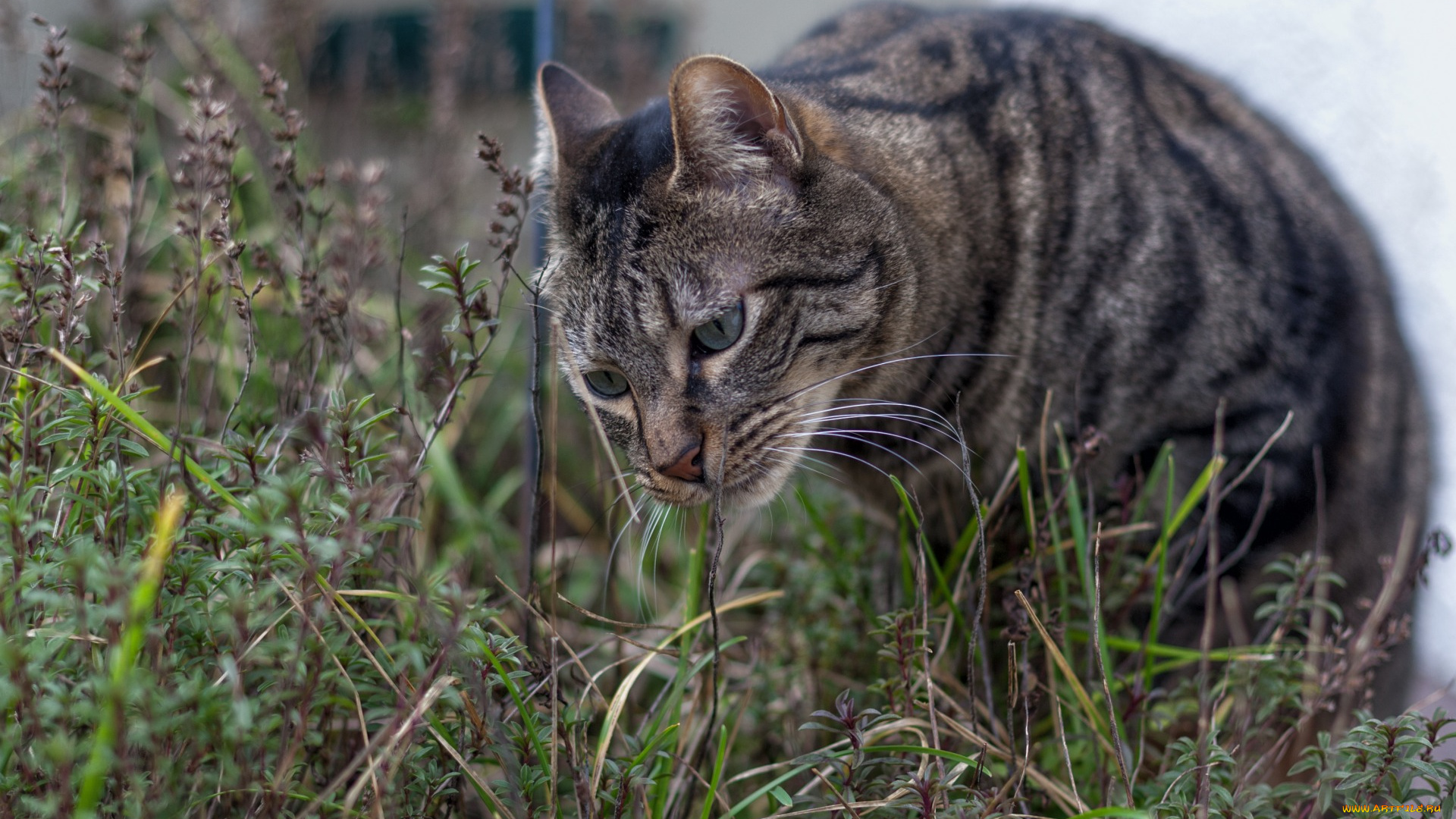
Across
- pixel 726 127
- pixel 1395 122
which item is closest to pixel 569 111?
pixel 726 127

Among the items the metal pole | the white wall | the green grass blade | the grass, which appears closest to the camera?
the green grass blade

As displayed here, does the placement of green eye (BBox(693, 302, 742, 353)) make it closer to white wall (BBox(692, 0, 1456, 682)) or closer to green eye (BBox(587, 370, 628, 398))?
green eye (BBox(587, 370, 628, 398))

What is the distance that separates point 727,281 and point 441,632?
78cm

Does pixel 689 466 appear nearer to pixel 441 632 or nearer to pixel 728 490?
pixel 728 490

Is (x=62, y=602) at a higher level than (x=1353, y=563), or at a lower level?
higher

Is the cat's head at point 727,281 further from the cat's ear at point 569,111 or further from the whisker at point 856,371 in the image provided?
the cat's ear at point 569,111

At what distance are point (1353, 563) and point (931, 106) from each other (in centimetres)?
143

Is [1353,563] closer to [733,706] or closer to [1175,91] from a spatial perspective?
[1175,91]

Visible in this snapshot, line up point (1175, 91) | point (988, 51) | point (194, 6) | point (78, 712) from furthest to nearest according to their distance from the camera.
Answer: point (194, 6), point (1175, 91), point (988, 51), point (78, 712)

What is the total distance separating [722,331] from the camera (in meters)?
1.64

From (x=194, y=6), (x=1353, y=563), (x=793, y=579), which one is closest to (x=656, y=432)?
(x=793, y=579)

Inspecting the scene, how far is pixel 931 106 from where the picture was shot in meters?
1.94

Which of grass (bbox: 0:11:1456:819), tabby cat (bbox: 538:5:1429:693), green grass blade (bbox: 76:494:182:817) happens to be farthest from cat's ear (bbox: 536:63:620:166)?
green grass blade (bbox: 76:494:182:817)

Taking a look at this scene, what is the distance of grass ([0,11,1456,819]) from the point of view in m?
1.10
